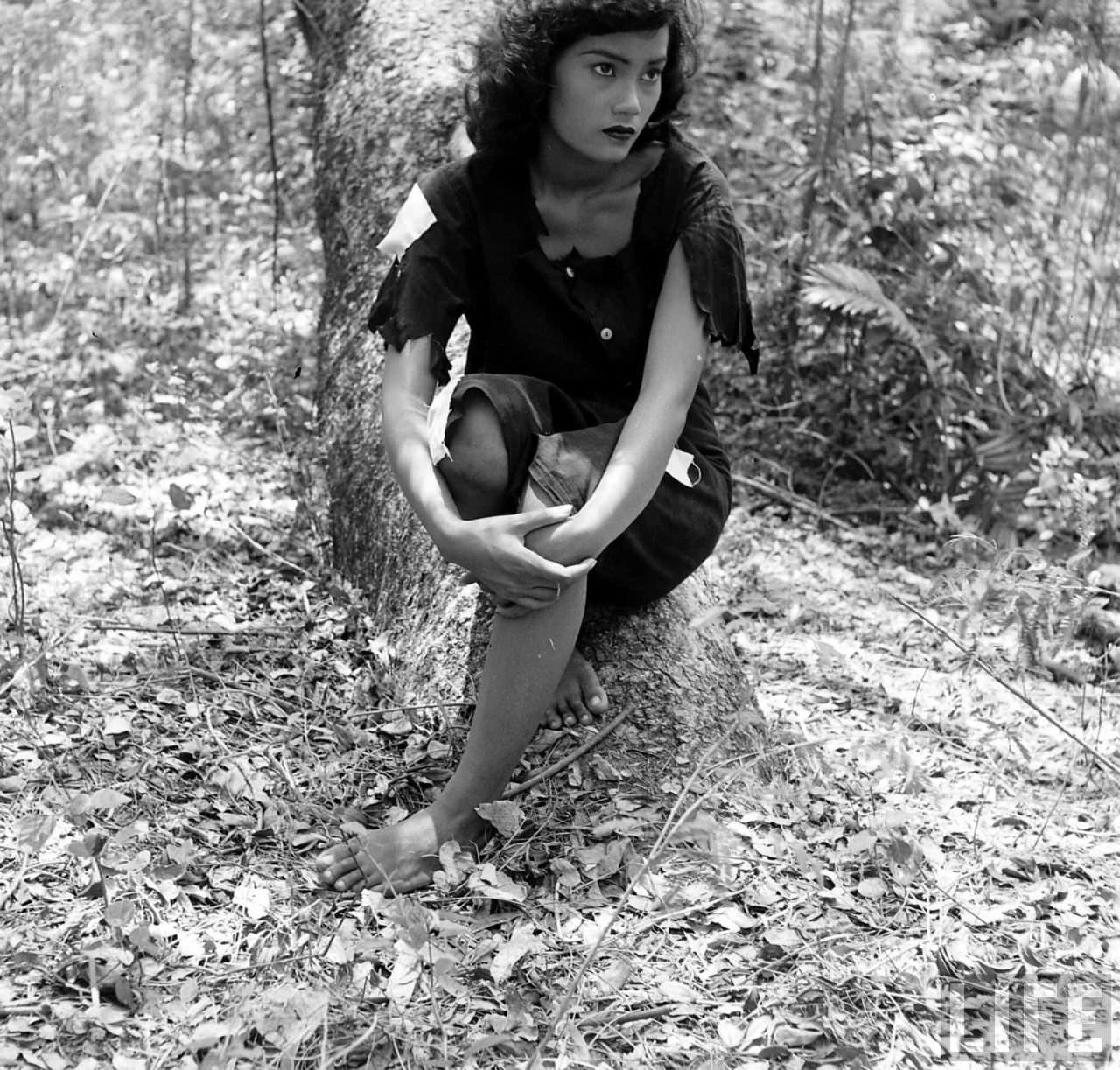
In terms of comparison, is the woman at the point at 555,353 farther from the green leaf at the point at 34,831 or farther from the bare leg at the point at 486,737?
the green leaf at the point at 34,831

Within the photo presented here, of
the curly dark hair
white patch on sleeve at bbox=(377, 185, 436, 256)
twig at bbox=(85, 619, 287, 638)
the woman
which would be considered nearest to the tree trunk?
the woman

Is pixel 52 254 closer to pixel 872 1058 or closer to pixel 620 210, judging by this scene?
pixel 620 210

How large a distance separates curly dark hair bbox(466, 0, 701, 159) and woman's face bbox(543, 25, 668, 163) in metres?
0.02

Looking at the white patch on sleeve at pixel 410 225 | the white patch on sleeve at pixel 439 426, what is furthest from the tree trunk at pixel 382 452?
the white patch on sleeve at pixel 410 225

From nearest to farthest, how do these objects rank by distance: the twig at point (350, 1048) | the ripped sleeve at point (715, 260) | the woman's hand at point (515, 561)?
the twig at point (350, 1048) < the woman's hand at point (515, 561) < the ripped sleeve at point (715, 260)

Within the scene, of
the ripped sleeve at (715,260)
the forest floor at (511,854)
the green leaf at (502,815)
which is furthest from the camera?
the ripped sleeve at (715,260)

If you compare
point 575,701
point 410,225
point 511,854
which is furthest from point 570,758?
point 410,225

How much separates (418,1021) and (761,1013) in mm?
521

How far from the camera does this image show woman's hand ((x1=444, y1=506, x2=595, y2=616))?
222cm

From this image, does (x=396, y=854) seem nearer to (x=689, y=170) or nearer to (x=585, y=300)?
(x=585, y=300)

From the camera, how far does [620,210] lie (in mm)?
2564

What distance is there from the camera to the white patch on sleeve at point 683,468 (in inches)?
101

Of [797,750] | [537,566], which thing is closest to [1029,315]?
[797,750]

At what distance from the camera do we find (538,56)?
2.39 metres
